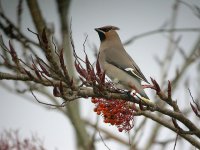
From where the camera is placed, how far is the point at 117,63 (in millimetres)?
4367

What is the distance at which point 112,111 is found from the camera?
9.49 feet

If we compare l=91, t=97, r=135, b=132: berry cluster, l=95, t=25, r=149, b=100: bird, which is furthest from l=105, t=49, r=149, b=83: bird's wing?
l=91, t=97, r=135, b=132: berry cluster

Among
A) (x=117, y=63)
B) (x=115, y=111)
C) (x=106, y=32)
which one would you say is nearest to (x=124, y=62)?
(x=117, y=63)

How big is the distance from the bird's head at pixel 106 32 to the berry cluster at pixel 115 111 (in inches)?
88.5

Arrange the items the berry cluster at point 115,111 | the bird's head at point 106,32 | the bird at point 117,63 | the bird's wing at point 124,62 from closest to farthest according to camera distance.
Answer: the berry cluster at point 115,111 → the bird at point 117,63 → the bird's wing at point 124,62 → the bird's head at point 106,32

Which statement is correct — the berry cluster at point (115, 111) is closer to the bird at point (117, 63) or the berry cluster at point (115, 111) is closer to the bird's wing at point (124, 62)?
the bird at point (117, 63)

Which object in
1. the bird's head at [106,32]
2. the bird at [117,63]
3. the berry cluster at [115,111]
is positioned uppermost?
the bird's head at [106,32]

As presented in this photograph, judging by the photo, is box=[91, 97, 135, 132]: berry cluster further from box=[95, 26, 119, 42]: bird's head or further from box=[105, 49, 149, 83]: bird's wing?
box=[95, 26, 119, 42]: bird's head

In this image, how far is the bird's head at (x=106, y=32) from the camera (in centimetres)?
511

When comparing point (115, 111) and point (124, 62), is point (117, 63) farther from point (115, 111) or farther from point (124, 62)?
point (115, 111)

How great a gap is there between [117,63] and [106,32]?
910 mm

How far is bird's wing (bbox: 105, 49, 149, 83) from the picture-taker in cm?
393

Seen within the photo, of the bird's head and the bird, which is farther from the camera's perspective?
the bird's head

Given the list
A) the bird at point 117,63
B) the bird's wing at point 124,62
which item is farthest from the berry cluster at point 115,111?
the bird's wing at point 124,62
